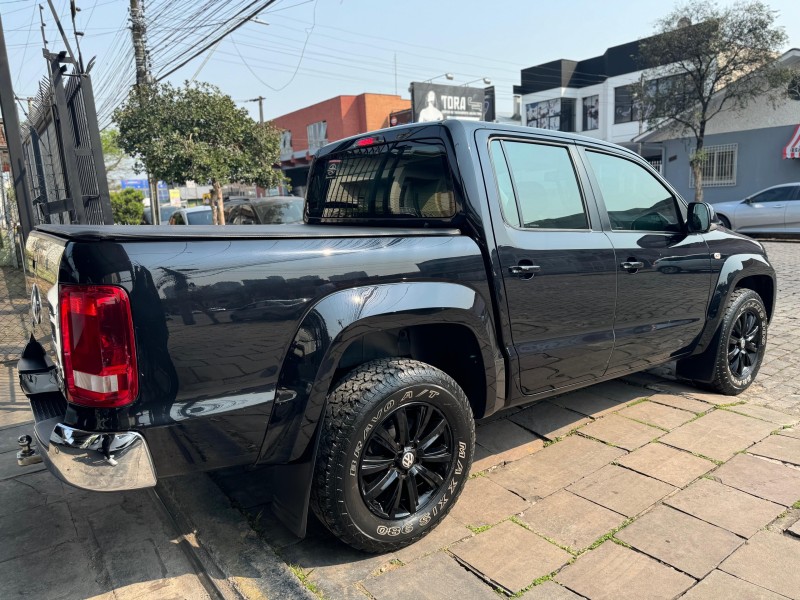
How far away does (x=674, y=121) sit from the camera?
2316 cm

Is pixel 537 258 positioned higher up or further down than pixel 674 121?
further down

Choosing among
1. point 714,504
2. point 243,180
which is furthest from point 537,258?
point 243,180

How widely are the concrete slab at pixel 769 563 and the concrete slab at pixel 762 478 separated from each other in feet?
1.24

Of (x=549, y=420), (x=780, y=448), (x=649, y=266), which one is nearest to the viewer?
(x=780, y=448)

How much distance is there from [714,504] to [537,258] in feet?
4.92

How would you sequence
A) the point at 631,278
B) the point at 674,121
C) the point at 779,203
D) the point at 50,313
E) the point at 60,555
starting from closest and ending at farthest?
1. the point at 50,313
2. the point at 60,555
3. the point at 631,278
4. the point at 779,203
5. the point at 674,121

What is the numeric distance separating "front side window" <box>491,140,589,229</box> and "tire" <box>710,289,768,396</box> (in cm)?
171

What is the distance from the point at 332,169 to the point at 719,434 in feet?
9.78

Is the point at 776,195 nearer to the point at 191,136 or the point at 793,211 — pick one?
the point at 793,211

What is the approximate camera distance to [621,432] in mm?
3855

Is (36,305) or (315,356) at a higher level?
(36,305)

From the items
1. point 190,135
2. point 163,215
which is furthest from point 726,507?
point 163,215

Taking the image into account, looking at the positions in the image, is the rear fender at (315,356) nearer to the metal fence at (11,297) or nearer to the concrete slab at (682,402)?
the concrete slab at (682,402)

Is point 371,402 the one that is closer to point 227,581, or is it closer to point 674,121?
point 227,581
